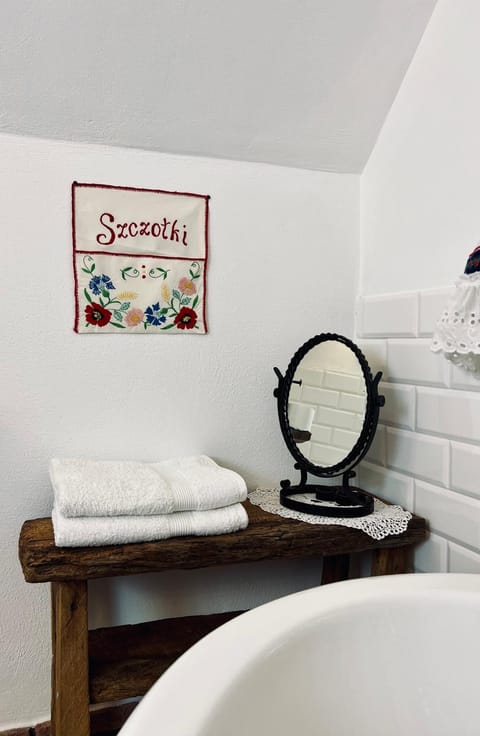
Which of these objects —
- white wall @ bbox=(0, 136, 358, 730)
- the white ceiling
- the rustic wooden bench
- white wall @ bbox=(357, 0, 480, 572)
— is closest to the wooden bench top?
the rustic wooden bench

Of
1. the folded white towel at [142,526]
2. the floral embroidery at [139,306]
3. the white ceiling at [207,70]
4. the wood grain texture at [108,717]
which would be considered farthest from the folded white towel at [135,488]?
the white ceiling at [207,70]

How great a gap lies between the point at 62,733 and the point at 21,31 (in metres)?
1.40

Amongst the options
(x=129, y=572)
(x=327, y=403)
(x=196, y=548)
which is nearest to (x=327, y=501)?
(x=327, y=403)

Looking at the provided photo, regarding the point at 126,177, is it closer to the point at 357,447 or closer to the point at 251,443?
the point at 251,443

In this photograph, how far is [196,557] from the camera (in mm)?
1281

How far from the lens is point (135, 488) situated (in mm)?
1294

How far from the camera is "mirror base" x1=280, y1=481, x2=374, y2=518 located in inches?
56.7

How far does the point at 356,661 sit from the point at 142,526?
504 millimetres

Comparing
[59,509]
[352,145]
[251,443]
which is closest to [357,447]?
[251,443]

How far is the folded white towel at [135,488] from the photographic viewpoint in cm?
124

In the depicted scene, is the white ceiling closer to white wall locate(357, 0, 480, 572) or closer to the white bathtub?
white wall locate(357, 0, 480, 572)

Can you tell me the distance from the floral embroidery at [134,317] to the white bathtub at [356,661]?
33.3 inches

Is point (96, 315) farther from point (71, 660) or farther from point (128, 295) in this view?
point (71, 660)

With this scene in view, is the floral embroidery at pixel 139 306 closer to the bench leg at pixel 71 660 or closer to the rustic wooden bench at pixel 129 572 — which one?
the rustic wooden bench at pixel 129 572
